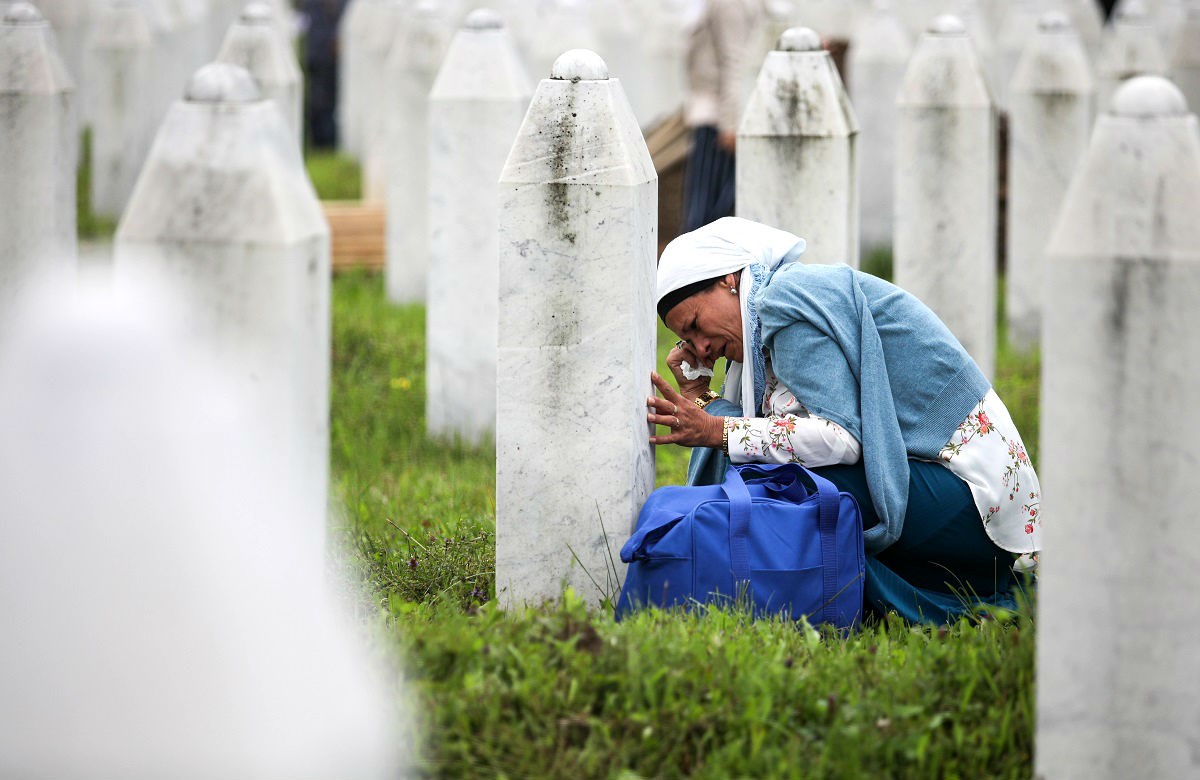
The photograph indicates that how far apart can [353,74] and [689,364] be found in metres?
12.6

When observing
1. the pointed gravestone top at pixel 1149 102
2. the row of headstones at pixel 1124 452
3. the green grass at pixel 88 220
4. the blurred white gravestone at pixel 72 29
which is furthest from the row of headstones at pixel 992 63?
the blurred white gravestone at pixel 72 29

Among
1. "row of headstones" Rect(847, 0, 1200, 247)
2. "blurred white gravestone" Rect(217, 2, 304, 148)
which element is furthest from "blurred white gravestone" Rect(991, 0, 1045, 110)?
"blurred white gravestone" Rect(217, 2, 304, 148)

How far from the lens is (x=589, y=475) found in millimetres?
4352

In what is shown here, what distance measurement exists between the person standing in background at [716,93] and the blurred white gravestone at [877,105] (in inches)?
39.1

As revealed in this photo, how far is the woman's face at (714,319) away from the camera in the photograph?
4559 millimetres

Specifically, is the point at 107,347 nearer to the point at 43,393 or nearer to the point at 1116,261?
the point at 43,393

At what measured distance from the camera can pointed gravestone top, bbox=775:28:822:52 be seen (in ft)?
19.4

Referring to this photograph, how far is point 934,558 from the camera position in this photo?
4.58 metres

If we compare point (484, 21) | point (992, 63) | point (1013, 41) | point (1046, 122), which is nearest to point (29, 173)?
point (484, 21)

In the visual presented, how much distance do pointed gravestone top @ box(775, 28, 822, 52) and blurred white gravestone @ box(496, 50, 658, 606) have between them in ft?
5.52

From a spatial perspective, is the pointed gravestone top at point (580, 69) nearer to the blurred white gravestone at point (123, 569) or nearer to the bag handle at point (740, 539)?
the bag handle at point (740, 539)

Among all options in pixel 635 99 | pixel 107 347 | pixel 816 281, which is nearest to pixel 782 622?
pixel 816 281

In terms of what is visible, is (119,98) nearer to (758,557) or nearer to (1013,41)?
(1013,41)

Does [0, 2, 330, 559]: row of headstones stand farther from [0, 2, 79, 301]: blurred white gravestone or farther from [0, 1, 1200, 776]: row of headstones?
[0, 2, 79, 301]: blurred white gravestone
